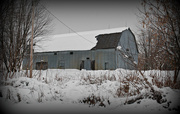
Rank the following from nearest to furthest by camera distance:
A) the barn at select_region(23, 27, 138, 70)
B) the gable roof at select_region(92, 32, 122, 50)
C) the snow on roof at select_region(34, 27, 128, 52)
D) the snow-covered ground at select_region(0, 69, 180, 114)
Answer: the snow-covered ground at select_region(0, 69, 180, 114) < the barn at select_region(23, 27, 138, 70) < the gable roof at select_region(92, 32, 122, 50) < the snow on roof at select_region(34, 27, 128, 52)

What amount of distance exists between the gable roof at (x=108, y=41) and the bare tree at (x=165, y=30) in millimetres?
13283

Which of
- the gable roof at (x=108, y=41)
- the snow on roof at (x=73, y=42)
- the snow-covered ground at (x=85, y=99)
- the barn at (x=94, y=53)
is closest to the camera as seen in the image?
the snow-covered ground at (x=85, y=99)

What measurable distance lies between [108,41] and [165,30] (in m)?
14.5

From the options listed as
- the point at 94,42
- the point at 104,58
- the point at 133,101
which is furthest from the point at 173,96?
the point at 94,42

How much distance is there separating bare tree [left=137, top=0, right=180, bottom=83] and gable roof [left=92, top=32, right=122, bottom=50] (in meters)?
13.3

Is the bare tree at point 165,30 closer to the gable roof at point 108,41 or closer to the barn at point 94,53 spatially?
the barn at point 94,53

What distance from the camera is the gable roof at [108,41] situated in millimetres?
16928

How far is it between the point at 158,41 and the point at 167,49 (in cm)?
28

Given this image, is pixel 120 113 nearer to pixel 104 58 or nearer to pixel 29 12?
pixel 29 12

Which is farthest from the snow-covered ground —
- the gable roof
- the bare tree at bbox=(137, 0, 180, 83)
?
the gable roof

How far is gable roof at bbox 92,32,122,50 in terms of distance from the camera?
16.9m

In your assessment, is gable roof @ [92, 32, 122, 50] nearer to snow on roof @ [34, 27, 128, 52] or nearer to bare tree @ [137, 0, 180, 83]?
snow on roof @ [34, 27, 128, 52]

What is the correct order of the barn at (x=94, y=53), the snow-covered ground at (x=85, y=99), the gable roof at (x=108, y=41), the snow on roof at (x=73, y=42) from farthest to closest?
the snow on roof at (x=73, y=42), the gable roof at (x=108, y=41), the barn at (x=94, y=53), the snow-covered ground at (x=85, y=99)

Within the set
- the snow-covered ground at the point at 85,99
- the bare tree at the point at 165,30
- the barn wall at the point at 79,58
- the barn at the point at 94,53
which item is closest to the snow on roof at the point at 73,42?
the barn at the point at 94,53
